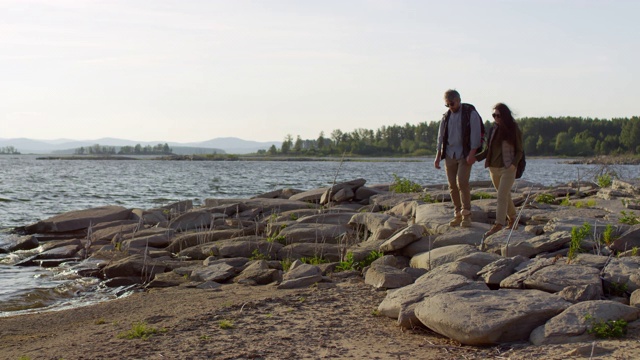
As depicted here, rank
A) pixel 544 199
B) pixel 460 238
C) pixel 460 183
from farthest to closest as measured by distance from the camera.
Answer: pixel 544 199 < pixel 460 183 < pixel 460 238

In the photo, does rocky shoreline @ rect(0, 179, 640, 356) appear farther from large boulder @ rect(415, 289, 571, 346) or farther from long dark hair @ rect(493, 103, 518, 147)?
long dark hair @ rect(493, 103, 518, 147)

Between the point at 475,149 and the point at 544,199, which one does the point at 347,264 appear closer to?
the point at 475,149

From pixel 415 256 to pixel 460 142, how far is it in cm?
205

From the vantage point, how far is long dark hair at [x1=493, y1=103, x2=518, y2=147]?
1035cm

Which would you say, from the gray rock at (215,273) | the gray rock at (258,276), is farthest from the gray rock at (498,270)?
the gray rock at (215,273)

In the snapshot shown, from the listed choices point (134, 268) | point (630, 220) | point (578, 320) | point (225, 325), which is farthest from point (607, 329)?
point (134, 268)

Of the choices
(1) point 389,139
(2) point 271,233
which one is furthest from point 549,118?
(2) point 271,233

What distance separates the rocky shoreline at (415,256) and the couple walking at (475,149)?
1.67 feet

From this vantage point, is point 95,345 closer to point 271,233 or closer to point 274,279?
point 274,279

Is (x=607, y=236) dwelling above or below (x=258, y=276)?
above

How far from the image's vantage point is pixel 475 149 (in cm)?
1078

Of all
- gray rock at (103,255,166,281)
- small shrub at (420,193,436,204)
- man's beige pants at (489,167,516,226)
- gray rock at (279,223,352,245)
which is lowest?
gray rock at (103,255,166,281)

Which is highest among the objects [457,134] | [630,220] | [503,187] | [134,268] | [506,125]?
[506,125]

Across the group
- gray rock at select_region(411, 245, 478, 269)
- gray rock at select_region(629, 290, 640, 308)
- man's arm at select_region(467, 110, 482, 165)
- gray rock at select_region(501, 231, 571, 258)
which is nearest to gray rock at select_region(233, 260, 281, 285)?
gray rock at select_region(411, 245, 478, 269)
